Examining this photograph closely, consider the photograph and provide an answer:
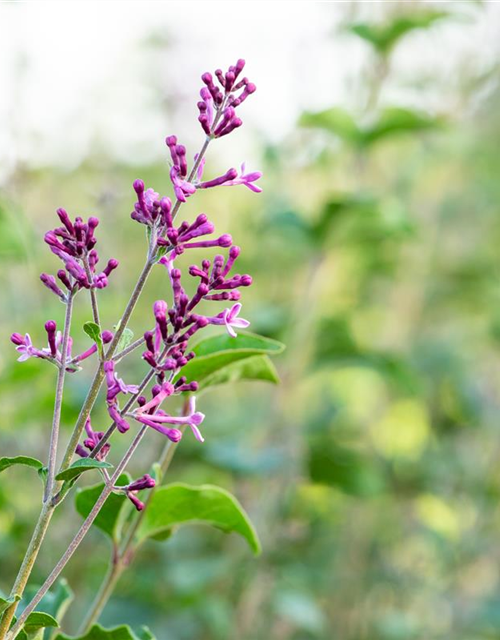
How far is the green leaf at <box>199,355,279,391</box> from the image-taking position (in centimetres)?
73

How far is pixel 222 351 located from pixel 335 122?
3.12 ft

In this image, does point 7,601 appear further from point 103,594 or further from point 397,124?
point 397,124

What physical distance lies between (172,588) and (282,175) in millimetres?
1088

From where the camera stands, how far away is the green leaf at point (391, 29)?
155cm

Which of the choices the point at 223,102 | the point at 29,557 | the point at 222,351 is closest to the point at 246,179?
the point at 223,102

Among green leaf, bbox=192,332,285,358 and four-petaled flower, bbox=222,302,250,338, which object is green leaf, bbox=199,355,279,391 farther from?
four-petaled flower, bbox=222,302,250,338

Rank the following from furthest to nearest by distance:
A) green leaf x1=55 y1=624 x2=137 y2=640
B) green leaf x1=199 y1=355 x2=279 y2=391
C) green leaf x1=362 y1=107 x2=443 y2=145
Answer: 1. green leaf x1=362 y1=107 x2=443 y2=145
2. green leaf x1=199 y1=355 x2=279 y2=391
3. green leaf x1=55 y1=624 x2=137 y2=640

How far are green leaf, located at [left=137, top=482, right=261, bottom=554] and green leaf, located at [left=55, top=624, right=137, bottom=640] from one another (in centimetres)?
10

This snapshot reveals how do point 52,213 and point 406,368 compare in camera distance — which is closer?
point 406,368

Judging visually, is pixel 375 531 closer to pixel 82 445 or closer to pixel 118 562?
pixel 118 562

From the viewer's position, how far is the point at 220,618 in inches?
65.6

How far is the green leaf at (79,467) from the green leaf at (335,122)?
111 centimetres

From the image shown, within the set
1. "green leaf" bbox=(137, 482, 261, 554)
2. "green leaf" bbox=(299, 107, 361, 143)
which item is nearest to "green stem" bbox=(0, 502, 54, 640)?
"green leaf" bbox=(137, 482, 261, 554)

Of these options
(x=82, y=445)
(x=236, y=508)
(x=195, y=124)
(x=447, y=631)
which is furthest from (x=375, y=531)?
(x=82, y=445)
